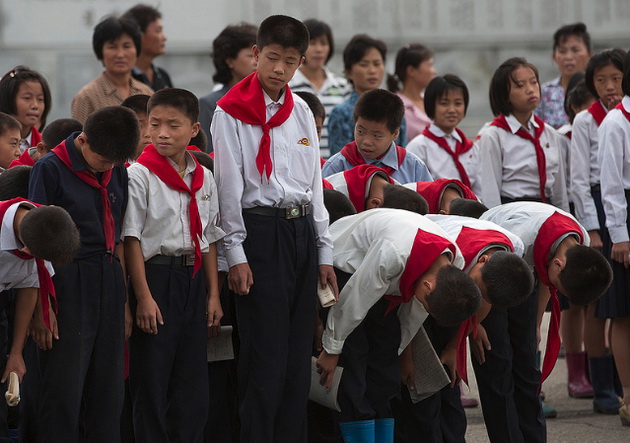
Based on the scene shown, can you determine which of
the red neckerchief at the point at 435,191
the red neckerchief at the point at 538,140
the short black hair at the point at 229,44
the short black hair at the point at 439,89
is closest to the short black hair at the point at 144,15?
the short black hair at the point at 229,44

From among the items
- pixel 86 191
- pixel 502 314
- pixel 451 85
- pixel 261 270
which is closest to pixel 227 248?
pixel 261 270

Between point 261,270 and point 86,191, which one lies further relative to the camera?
point 261,270

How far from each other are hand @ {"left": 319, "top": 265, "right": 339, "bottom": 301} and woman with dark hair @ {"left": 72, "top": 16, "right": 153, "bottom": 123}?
2.20m

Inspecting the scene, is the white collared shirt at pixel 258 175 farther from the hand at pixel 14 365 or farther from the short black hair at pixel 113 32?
the short black hair at pixel 113 32

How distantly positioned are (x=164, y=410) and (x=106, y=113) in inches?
44.0

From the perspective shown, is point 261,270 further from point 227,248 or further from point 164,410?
point 164,410

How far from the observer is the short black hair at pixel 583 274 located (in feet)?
14.3

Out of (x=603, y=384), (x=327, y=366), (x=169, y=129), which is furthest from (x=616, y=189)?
(x=169, y=129)

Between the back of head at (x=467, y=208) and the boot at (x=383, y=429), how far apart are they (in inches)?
41.9

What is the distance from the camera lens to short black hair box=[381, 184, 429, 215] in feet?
15.4

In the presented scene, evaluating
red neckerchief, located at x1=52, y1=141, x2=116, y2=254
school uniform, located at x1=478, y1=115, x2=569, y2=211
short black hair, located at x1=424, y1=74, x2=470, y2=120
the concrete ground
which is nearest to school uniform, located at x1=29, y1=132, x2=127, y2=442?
red neckerchief, located at x1=52, y1=141, x2=116, y2=254

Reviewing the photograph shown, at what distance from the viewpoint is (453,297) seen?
13.1ft

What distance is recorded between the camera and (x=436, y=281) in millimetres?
4062

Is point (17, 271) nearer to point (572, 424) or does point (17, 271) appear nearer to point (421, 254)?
point (421, 254)
